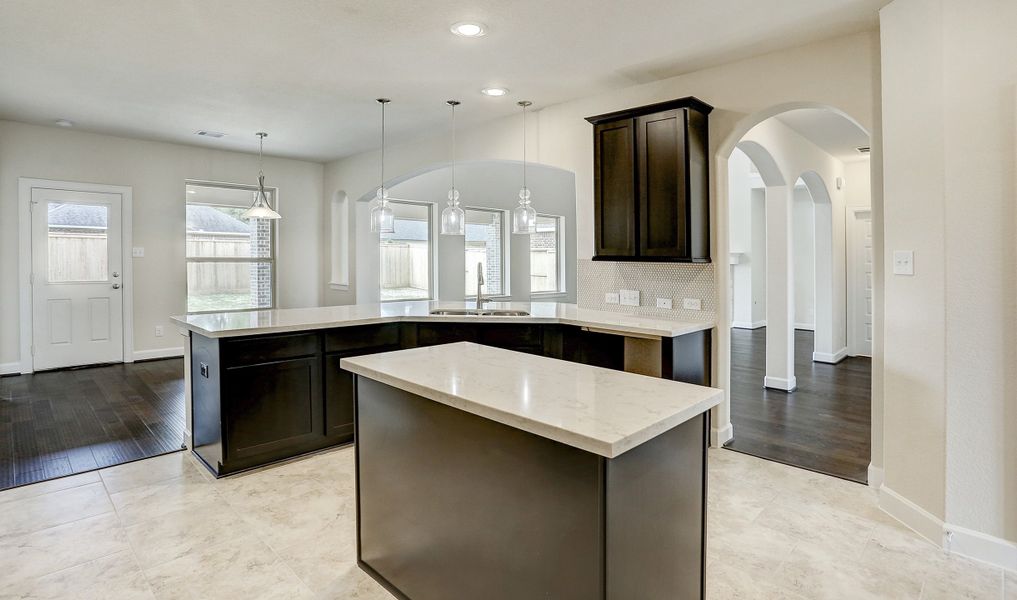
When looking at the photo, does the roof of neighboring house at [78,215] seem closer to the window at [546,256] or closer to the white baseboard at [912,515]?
the window at [546,256]

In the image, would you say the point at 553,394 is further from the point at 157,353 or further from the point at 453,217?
the point at 157,353

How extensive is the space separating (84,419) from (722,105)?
520 cm

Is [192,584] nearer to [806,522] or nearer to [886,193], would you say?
[806,522]

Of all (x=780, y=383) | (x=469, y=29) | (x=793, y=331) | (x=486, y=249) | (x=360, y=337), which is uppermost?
(x=469, y=29)

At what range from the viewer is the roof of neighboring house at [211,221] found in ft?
22.5

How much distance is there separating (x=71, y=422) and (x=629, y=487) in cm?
453

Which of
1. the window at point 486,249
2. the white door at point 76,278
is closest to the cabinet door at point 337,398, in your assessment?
the white door at point 76,278

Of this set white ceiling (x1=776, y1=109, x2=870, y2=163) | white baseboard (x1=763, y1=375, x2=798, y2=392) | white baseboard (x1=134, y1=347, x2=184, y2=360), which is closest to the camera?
white ceiling (x1=776, y1=109, x2=870, y2=163)

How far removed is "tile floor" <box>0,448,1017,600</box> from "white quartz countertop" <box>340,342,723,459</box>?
35.4 inches

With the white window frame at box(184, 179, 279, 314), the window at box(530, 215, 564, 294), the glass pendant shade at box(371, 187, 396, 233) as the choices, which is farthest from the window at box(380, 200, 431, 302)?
the glass pendant shade at box(371, 187, 396, 233)

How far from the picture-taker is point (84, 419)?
13.8 ft

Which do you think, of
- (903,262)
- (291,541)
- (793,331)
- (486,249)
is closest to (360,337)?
(291,541)

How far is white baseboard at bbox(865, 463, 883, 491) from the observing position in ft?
9.78

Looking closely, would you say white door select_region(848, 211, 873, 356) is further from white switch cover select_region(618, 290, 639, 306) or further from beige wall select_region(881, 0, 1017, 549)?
beige wall select_region(881, 0, 1017, 549)
